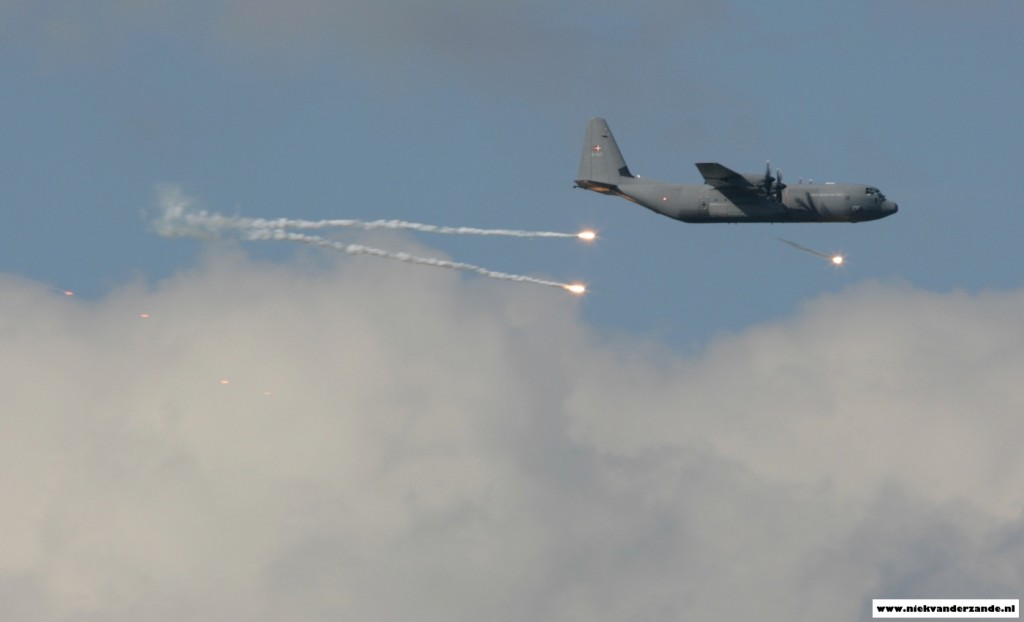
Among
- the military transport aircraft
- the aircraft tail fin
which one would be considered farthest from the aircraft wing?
the aircraft tail fin

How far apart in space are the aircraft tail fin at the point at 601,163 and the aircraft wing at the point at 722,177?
29.9 feet

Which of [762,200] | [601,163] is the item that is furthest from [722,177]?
[601,163]

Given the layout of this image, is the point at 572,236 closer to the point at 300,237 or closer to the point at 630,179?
the point at 630,179

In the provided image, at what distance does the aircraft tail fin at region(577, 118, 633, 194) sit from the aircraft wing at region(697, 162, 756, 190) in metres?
9.13

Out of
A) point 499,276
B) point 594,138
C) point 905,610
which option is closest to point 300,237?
point 499,276

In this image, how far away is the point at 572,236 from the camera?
137500 mm

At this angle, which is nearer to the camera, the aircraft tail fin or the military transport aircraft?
the military transport aircraft

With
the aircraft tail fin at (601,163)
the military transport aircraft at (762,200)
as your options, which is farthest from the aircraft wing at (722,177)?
the aircraft tail fin at (601,163)

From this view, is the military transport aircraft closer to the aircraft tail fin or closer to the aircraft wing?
the aircraft wing

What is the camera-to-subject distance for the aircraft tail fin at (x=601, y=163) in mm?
145000

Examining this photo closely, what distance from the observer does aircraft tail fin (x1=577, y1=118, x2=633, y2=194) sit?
476 feet

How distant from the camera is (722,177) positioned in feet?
448

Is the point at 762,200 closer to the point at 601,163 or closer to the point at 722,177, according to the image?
the point at 722,177

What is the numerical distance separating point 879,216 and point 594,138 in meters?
22.9
